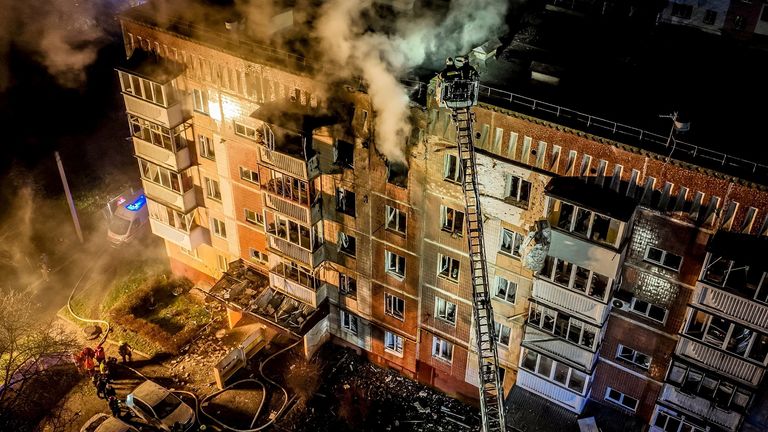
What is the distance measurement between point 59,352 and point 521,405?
80.7 feet

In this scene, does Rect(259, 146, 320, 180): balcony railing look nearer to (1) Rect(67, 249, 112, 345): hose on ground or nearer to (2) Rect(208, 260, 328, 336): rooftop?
(2) Rect(208, 260, 328, 336): rooftop

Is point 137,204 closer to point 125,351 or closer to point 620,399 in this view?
point 125,351

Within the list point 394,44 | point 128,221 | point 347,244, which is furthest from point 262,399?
point 394,44

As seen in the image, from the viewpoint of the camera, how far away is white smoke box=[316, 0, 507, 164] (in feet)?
88.6

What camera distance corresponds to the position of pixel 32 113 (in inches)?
2280

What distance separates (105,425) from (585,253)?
24.3 m

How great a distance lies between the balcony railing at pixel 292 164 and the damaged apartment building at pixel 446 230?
109mm

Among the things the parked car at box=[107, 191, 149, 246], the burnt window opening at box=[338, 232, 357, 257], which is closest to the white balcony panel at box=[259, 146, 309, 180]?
the burnt window opening at box=[338, 232, 357, 257]

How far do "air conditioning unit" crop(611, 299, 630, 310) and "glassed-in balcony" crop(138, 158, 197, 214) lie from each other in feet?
75.1

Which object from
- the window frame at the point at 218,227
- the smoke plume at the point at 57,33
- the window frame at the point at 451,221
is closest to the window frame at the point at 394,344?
the window frame at the point at 451,221

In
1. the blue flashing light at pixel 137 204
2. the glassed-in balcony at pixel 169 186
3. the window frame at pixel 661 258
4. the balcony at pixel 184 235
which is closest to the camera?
the window frame at pixel 661 258

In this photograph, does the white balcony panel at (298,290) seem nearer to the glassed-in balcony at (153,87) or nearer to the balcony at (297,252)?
the balcony at (297,252)

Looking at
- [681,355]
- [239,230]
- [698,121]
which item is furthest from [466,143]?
[239,230]

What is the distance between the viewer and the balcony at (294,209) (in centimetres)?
3134
